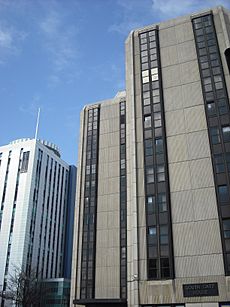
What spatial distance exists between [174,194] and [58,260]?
85.3 meters

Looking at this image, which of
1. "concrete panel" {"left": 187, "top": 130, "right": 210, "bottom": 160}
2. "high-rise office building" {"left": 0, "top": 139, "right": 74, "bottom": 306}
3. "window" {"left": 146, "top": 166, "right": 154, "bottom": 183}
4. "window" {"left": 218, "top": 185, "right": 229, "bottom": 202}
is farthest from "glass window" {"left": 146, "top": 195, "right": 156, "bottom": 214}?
"high-rise office building" {"left": 0, "top": 139, "right": 74, "bottom": 306}

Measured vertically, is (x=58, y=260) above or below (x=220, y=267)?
above

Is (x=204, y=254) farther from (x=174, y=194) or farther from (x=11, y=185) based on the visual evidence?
(x=11, y=185)

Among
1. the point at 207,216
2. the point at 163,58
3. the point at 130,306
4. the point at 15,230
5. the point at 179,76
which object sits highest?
the point at 163,58

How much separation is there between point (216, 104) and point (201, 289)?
2368 cm

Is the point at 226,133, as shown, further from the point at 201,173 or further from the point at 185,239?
the point at 185,239

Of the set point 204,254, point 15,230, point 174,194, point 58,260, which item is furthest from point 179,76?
point 58,260

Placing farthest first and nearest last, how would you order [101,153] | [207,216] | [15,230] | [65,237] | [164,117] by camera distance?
[65,237] → [15,230] → [101,153] → [164,117] → [207,216]

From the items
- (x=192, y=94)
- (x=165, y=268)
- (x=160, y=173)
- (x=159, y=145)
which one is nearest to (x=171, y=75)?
(x=192, y=94)

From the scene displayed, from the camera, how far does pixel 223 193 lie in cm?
4238

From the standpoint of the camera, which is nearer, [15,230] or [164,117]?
[164,117]

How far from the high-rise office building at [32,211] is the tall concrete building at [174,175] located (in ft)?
139

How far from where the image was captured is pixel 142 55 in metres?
56.4

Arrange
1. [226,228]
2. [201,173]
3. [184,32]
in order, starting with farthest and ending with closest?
[184,32] → [201,173] → [226,228]
